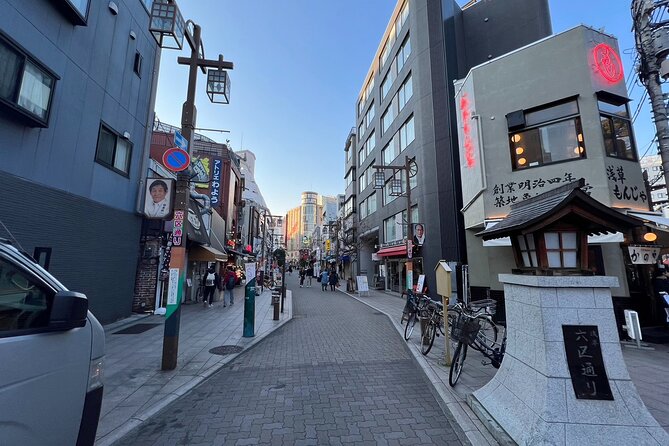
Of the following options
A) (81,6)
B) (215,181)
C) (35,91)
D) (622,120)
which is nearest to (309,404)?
(35,91)

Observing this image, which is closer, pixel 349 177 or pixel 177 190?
pixel 177 190

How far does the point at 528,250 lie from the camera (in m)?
4.32

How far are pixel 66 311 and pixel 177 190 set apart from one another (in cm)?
455

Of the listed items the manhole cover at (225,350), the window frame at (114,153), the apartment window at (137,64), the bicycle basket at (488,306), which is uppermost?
the apartment window at (137,64)

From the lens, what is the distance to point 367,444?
3.60 metres

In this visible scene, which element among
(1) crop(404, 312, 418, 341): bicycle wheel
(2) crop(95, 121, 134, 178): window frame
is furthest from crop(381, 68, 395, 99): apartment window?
(1) crop(404, 312, 418, 341): bicycle wheel

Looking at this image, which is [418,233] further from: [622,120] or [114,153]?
[114,153]

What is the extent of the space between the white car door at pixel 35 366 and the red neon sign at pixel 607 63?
15.3m

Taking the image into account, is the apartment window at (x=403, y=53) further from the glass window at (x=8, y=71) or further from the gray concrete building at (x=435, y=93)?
the glass window at (x=8, y=71)

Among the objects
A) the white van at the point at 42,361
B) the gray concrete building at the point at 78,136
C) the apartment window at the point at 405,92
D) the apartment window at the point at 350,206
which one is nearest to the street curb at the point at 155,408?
the white van at the point at 42,361

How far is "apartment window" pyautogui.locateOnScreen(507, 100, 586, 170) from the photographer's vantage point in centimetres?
1058

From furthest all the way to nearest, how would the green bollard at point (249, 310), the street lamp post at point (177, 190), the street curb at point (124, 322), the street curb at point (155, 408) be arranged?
1. the street curb at point (124, 322)
2. the green bollard at point (249, 310)
3. the street lamp post at point (177, 190)
4. the street curb at point (155, 408)

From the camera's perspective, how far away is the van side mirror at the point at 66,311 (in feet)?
7.35

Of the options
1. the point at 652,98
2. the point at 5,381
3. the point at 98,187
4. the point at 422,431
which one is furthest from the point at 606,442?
the point at 98,187
